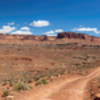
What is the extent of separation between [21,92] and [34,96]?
37.7 inches

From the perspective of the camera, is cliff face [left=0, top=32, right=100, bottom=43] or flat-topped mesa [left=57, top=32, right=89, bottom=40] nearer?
cliff face [left=0, top=32, right=100, bottom=43]

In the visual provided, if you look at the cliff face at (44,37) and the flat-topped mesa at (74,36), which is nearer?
the cliff face at (44,37)

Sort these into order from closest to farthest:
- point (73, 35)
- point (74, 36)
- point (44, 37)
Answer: point (73, 35) < point (74, 36) < point (44, 37)

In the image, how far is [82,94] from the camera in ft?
29.6

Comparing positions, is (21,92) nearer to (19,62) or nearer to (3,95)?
(3,95)

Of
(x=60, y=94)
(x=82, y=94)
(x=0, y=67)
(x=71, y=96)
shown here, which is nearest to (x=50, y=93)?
(x=60, y=94)

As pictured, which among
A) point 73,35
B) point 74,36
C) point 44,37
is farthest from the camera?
point 44,37

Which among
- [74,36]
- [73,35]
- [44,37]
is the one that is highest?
[44,37]

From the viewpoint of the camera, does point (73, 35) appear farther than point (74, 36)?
No

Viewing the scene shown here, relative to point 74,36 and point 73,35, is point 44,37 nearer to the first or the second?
point 73,35

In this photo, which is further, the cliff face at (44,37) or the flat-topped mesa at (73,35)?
the flat-topped mesa at (73,35)

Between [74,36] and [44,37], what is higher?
[44,37]

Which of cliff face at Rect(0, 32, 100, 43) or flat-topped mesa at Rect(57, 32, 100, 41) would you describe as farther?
flat-topped mesa at Rect(57, 32, 100, 41)

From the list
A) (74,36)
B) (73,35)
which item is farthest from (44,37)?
(74,36)
